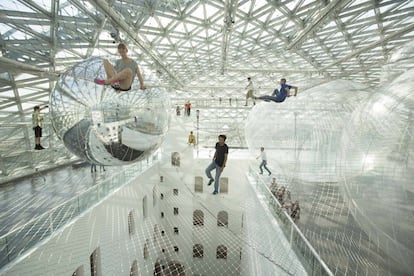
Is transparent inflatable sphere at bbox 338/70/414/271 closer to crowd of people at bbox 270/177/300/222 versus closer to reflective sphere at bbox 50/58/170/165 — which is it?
reflective sphere at bbox 50/58/170/165

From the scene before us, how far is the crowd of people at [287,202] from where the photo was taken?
2953 mm

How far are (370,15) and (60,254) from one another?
30.8 feet

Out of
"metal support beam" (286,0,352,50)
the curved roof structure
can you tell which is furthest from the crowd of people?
"metal support beam" (286,0,352,50)

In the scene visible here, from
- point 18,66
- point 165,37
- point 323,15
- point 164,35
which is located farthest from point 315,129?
point 165,37

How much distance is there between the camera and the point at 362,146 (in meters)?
Answer: 1.11

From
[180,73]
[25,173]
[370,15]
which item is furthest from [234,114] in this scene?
[25,173]

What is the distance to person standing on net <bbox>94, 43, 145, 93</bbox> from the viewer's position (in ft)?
3.83

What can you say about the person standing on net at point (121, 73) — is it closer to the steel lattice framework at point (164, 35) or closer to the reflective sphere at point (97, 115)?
the reflective sphere at point (97, 115)

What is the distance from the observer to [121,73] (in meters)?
1.15

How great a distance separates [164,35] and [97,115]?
7414 mm

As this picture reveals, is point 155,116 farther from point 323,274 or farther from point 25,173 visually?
point 25,173

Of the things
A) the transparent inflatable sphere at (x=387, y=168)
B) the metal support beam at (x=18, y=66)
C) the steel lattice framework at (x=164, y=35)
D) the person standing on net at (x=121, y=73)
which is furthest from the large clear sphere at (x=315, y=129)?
the metal support beam at (x=18, y=66)

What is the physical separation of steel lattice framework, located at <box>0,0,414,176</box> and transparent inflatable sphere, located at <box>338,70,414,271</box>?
1579 mm

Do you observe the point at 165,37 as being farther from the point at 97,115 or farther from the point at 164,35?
the point at 97,115
